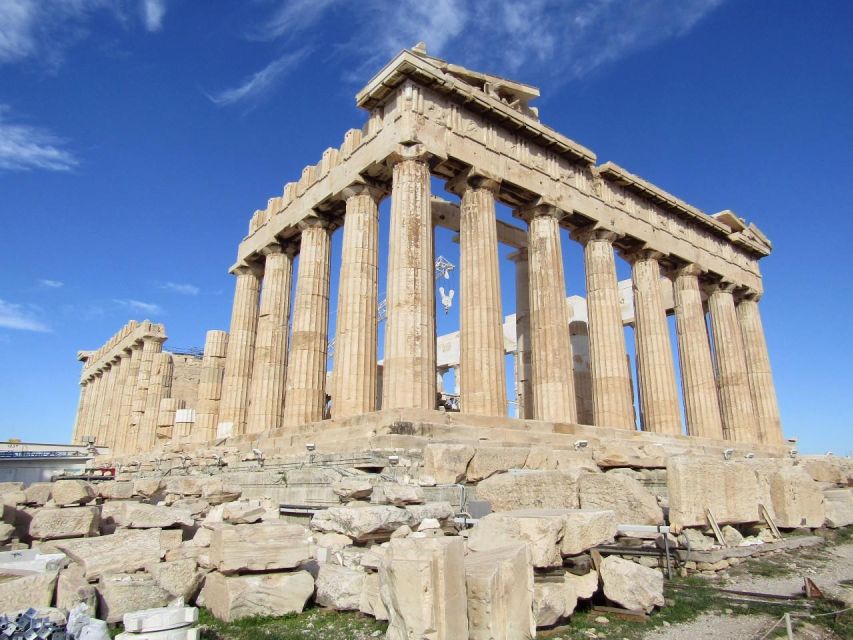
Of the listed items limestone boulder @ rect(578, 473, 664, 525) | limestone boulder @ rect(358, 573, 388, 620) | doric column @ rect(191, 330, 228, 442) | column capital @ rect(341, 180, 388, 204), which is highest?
column capital @ rect(341, 180, 388, 204)

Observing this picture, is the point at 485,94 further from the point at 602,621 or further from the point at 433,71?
the point at 602,621

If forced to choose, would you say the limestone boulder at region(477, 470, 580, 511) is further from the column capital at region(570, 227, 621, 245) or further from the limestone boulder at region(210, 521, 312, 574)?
the column capital at region(570, 227, 621, 245)

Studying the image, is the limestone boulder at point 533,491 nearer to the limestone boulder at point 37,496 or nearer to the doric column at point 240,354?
the limestone boulder at point 37,496

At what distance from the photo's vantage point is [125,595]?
536cm

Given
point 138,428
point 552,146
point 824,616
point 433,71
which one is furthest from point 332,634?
point 138,428

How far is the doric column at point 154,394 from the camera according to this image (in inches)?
1329

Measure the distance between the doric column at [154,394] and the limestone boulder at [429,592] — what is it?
32.3m

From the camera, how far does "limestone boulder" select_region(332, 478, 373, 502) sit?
29.3ft

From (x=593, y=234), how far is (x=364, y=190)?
9152mm

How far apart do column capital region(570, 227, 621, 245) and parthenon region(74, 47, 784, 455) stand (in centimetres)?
7

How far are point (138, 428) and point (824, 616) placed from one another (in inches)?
1425

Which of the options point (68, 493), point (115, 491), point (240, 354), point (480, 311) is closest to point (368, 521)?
point (68, 493)

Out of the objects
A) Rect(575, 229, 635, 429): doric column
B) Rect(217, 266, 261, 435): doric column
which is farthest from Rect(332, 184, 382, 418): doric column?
Rect(575, 229, 635, 429): doric column

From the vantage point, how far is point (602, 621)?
5738mm
